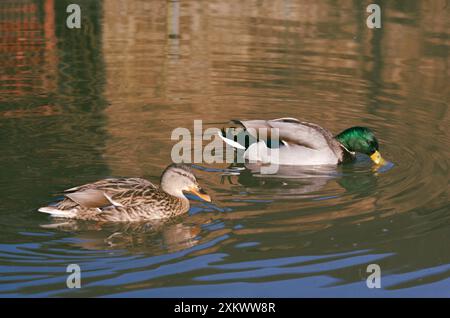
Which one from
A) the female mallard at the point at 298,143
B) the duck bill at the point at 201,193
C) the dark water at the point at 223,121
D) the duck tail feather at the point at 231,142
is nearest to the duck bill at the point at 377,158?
the female mallard at the point at 298,143

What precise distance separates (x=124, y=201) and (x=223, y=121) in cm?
416

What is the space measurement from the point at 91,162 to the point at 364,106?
4631mm

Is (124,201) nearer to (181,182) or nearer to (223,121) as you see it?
(181,182)

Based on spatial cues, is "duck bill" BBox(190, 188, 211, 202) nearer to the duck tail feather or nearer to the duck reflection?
the duck reflection

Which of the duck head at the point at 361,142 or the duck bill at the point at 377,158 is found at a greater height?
the duck head at the point at 361,142

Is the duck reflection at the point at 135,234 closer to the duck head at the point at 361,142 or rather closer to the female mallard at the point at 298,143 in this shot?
the female mallard at the point at 298,143

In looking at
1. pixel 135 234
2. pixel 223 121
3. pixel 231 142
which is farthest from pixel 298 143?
pixel 135 234

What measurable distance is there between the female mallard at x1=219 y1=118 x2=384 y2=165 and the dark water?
28 cm

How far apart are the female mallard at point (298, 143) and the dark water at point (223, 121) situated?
0.91 feet

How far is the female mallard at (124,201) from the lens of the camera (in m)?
8.72

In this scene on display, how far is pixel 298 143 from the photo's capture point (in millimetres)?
11203
